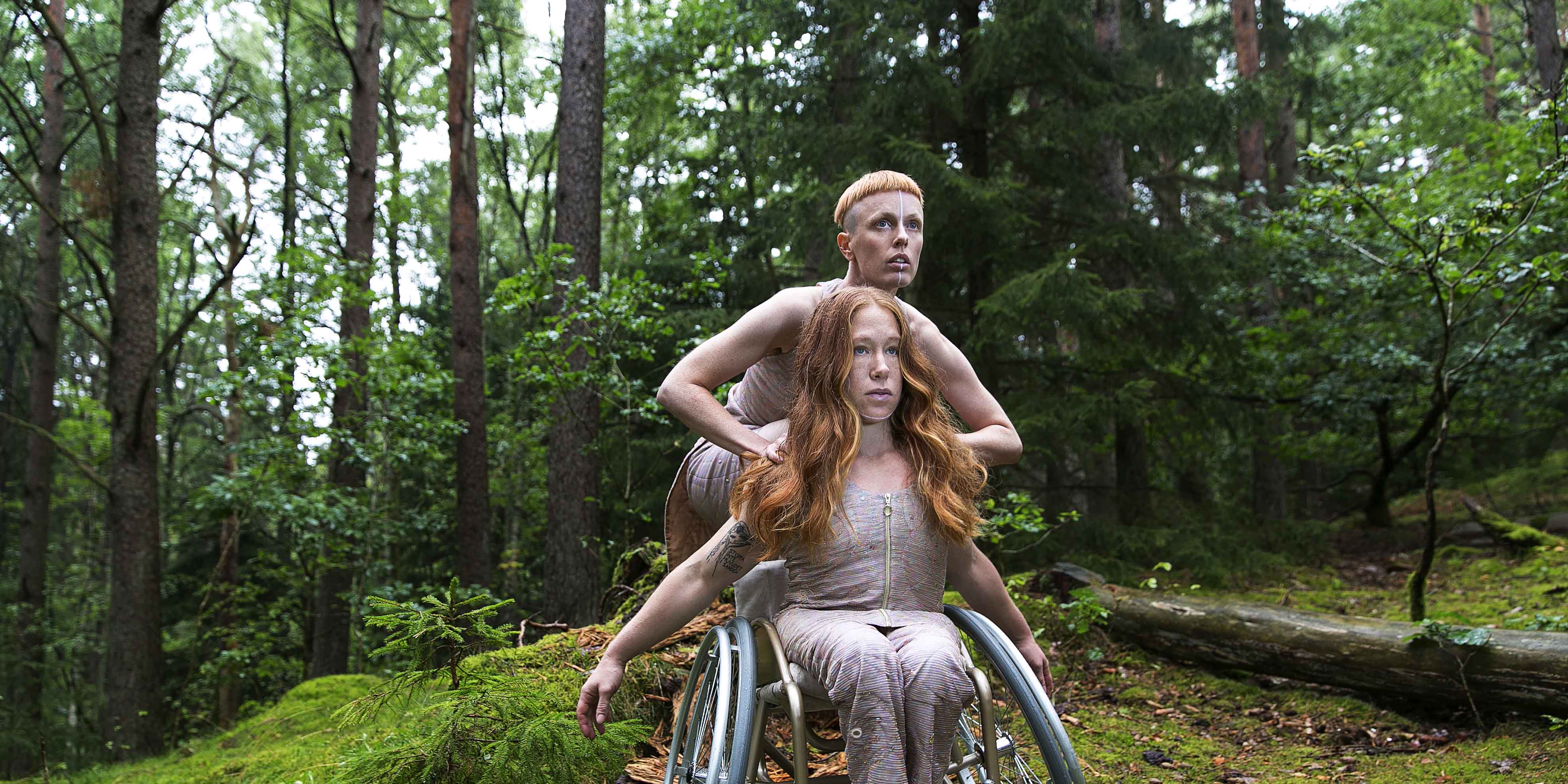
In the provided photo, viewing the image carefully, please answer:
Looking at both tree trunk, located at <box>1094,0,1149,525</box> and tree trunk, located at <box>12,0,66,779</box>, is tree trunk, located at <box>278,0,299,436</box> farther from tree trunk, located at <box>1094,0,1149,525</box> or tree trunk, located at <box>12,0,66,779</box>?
tree trunk, located at <box>1094,0,1149,525</box>

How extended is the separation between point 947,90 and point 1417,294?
13.5 ft

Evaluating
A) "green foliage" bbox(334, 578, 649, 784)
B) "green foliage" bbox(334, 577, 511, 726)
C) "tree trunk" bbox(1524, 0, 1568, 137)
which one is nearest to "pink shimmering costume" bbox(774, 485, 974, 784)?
"green foliage" bbox(334, 578, 649, 784)

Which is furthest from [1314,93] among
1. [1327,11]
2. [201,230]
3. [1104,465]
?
[201,230]

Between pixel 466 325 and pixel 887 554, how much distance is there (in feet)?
29.5

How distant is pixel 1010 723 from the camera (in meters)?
2.71

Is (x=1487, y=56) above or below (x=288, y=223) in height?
above

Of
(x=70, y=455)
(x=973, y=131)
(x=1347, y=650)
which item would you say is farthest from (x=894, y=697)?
(x=973, y=131)

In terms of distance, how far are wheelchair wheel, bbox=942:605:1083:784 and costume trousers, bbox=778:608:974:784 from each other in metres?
0.12

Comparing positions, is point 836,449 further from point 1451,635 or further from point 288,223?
point 288,223

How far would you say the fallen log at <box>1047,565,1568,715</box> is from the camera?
3.99 m

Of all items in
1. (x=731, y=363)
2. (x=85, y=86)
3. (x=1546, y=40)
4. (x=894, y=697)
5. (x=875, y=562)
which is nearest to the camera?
(x=894, y=697)

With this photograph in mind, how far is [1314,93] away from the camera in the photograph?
14641 mm

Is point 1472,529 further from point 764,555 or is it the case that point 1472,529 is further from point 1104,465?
point 764,555

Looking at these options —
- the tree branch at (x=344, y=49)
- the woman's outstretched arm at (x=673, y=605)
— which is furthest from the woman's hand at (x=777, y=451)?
the tree branch at (x=344, y=49)
